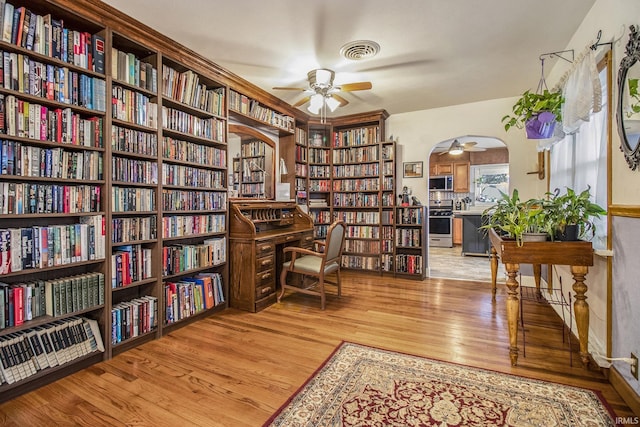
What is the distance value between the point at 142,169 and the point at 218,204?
35.1 inches

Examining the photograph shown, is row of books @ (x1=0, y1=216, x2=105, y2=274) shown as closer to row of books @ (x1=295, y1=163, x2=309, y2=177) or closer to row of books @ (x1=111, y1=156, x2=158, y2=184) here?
row of books @ (x1=111, y1=156, x2=158, y2=184)

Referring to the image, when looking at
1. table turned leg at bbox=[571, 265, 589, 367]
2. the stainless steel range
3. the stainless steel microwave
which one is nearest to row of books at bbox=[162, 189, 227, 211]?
table turned leg at bbox=[571, 265, 589, 367]

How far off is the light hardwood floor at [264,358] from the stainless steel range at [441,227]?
4.23 m

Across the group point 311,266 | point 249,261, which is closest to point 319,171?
point 311,266

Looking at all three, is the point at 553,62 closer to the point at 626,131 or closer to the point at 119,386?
the point at 626,131

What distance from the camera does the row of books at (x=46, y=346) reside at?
5.84 feet

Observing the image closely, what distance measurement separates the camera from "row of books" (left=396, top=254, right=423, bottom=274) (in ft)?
15.1

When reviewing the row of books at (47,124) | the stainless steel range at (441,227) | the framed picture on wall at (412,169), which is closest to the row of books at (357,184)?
the framed picture on wall at (412,169)

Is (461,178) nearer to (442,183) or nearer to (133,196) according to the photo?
(442,183)

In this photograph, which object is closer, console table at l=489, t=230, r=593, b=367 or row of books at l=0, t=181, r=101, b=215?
row of books at l=0, t=181, r=101, b=215

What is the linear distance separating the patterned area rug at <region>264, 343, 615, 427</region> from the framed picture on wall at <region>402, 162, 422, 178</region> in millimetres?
3327

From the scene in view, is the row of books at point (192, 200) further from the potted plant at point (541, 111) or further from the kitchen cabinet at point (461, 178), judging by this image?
the kitchen cabinet at point (461, 178)

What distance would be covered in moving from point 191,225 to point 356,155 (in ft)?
9.86

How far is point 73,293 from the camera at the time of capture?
204 cm
